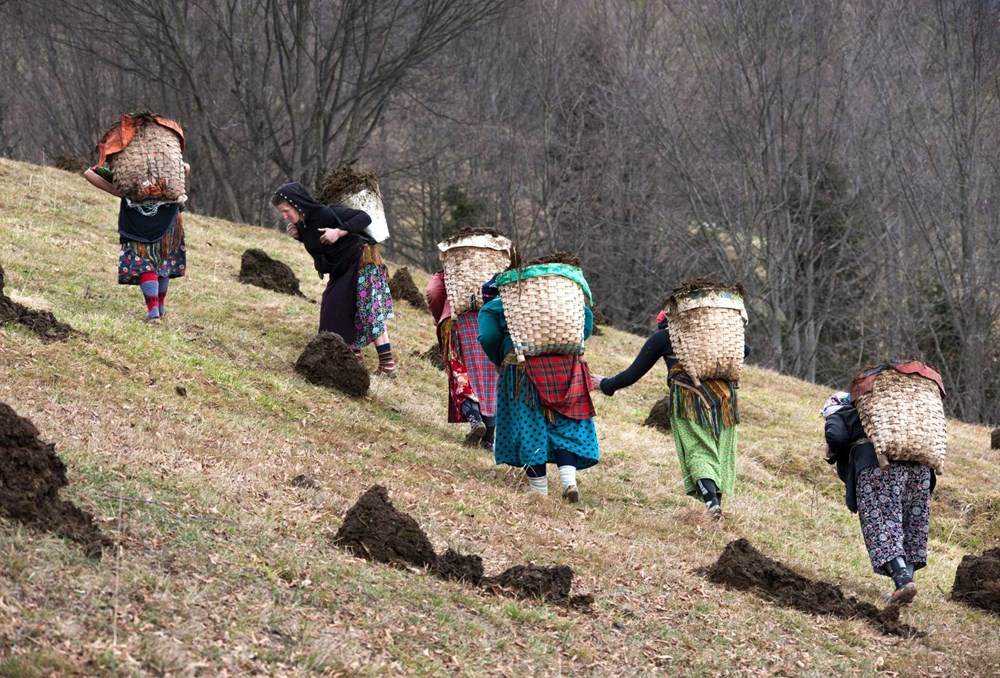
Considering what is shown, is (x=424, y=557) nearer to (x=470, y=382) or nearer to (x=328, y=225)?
(x=470, y=382)

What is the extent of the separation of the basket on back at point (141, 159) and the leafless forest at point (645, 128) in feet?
54.6

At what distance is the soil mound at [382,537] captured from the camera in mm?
7227

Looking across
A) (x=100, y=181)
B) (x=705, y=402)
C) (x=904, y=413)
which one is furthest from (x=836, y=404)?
(x=100, y=181)

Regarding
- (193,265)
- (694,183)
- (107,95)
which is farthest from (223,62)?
(193,265)

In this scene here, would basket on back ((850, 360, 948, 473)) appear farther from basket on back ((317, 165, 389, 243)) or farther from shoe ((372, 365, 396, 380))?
shoe ((372, 365, 396, 380))

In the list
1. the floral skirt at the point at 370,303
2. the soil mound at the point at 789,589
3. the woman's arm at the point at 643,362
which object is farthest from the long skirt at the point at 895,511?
the floral skirt at the point at 370,303

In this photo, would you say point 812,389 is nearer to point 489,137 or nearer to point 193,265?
point 193,265

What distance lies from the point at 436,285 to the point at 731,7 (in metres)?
20.6

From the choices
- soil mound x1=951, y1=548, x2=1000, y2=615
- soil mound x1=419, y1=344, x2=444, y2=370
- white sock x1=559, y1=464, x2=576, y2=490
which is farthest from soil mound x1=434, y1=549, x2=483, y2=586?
soil mound x1=419, y1=344, x2=444, y2=370

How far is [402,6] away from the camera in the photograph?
2919 centimetres

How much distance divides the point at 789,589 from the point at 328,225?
556 centimetres

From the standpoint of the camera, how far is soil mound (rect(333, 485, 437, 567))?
7227 mm

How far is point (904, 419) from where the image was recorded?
870 centimetres

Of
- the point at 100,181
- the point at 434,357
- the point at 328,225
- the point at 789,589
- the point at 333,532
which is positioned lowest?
the point at 333,532
